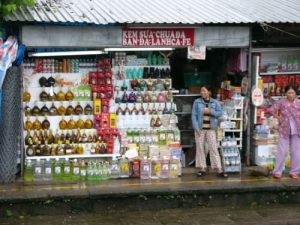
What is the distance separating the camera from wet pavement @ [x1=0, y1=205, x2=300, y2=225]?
10625 millimetres

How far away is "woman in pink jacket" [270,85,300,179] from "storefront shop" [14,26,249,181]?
2.94 feet

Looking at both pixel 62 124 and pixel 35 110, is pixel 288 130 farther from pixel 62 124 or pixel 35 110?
pixel 35 110

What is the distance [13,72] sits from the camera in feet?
38.2

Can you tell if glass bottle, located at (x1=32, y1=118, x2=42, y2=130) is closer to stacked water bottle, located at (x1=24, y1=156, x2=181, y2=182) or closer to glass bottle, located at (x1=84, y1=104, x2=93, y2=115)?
stacked water bottle, located at (x1=24, y1=156, x2=181, y2=182)

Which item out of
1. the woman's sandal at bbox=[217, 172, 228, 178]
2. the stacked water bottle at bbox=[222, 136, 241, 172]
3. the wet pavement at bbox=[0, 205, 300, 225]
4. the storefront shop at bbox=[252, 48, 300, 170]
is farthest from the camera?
the storefront shop at bbox=[252, 48, 300, 170]

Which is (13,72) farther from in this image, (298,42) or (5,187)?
(298,42)

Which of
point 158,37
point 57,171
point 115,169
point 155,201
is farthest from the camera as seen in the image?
point 158,37

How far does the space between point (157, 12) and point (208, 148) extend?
9.99ft

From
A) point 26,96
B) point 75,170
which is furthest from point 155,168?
point 26,96


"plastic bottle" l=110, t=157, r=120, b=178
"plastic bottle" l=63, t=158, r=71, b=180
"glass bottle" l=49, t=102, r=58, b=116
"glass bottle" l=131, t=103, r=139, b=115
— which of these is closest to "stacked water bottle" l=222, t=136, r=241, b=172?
"glass bottle" l=131, t=103, r=139, b=115

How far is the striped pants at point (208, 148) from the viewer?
12.8 metres

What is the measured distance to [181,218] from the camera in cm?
1097

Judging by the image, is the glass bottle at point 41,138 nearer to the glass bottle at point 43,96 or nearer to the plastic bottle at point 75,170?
the glass bottle at point 43,96

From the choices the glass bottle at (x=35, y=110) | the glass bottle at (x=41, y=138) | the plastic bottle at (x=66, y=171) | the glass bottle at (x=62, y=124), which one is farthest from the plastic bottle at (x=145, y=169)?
the glass bottle at (x=35, y=110)
